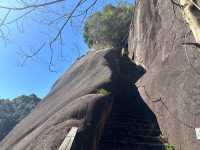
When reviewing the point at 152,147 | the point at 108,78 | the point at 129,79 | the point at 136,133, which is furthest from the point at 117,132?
the point at 129,79

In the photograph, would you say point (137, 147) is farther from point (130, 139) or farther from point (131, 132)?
point (131, 132)

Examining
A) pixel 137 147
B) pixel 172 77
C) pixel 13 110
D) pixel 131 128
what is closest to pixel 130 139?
pixel 137 147

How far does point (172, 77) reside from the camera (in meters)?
8.05

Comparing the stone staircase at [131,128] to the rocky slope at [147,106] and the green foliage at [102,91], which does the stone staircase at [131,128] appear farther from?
the green foliage at [102,91]

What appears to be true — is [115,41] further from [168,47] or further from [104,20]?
[168,47]

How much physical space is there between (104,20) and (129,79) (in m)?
8.01

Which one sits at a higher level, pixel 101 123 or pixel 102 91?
pixel 102 91

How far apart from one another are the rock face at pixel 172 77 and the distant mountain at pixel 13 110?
2778cm

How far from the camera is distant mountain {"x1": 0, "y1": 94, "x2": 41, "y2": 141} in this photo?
37.9 m

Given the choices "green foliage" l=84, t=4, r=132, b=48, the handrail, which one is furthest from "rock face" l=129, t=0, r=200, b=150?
"green foliage" l=84, t=4, r=132, b=48

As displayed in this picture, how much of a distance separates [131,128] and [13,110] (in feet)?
117

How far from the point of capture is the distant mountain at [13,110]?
124ft

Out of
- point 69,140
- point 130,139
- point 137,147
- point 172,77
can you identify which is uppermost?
point 172,77

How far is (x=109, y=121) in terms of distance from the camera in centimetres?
991
